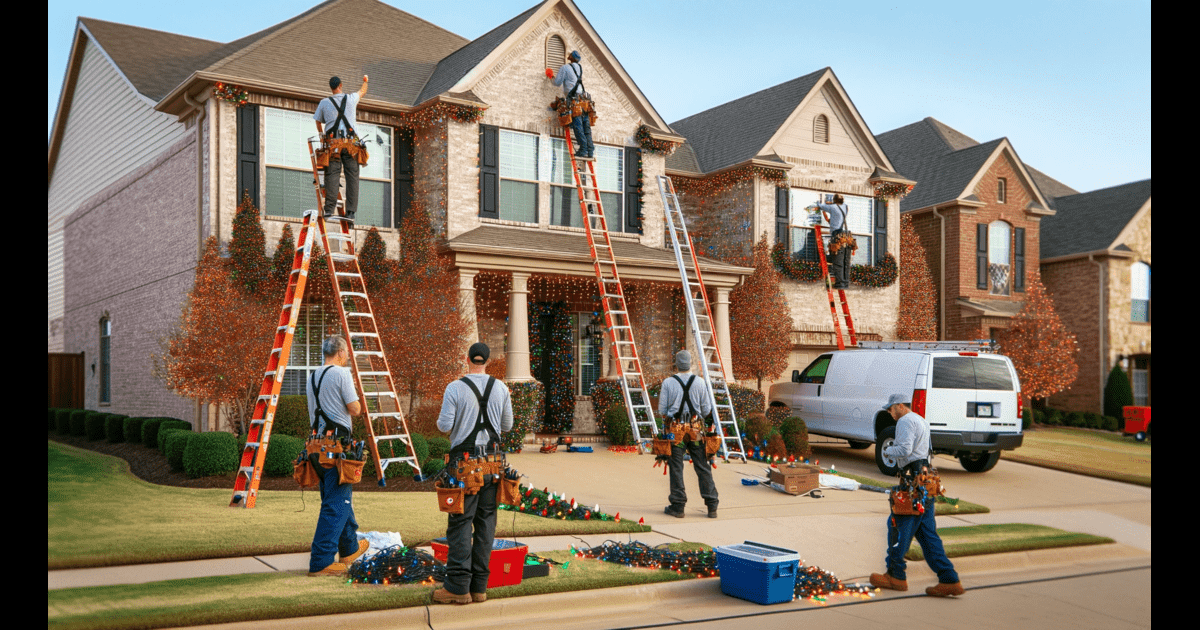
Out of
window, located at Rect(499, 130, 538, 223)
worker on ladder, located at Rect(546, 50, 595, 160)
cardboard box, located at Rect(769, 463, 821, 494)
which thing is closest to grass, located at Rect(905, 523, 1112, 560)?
cardboard box, located at Rect(769, 463, 821, 494)

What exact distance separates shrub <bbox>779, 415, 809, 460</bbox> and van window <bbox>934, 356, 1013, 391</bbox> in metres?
2.70

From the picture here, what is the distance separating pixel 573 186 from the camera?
62.9 ft

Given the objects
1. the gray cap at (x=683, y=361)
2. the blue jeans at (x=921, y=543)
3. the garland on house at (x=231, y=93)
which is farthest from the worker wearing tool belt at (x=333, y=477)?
the garland on house at (x=231, y=93)

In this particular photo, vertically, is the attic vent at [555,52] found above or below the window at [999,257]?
above

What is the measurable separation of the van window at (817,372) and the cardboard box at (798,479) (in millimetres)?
4663

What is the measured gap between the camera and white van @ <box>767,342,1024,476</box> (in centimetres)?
1498

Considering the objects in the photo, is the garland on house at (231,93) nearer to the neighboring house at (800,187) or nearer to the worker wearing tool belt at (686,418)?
the worker wearing tool belt at (686,418)

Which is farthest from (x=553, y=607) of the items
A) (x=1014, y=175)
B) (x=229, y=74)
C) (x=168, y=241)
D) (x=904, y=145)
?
(x=904, y=145)

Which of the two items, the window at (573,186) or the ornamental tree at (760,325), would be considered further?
the ornamental tree at (760,325)

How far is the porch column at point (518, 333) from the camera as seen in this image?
55.0 feet

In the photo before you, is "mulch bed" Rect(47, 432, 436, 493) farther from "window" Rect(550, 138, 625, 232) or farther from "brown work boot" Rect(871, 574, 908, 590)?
"window" Rect(550, 138, 625, 232)

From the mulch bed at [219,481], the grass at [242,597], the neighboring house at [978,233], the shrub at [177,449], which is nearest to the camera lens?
the grass at [242,597]

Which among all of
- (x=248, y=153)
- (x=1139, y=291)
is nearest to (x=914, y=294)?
(x=1139, y=291)

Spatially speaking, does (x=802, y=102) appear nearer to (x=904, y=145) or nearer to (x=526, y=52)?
(x=526, y=52)
